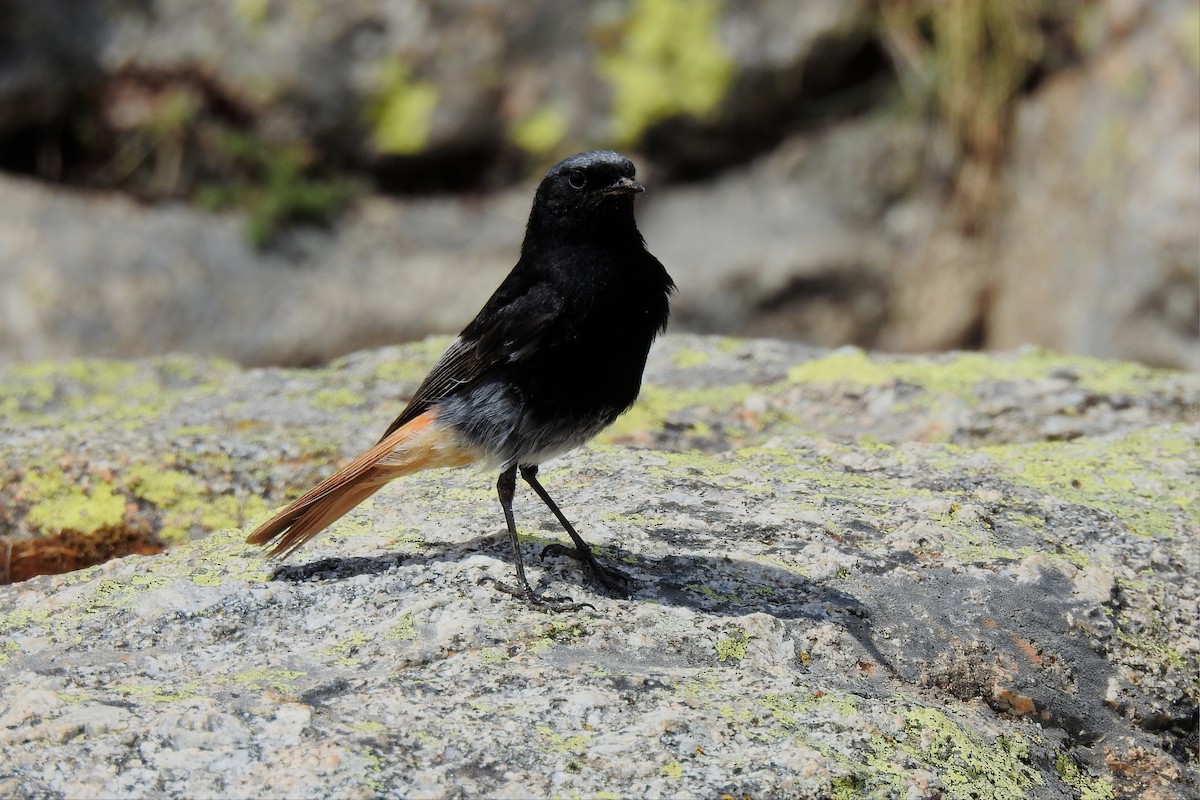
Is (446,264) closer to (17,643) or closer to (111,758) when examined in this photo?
(17,643)

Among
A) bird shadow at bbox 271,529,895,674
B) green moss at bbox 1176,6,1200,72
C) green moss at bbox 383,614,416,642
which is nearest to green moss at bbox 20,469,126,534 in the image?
bird shadow at bbox 271,529,895,674

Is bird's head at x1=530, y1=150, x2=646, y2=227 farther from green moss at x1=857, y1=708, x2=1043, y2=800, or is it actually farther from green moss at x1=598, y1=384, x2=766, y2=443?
green moss at x1=857, y1=708, x2=1043, y2=800

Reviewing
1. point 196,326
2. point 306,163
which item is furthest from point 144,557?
point 306,163

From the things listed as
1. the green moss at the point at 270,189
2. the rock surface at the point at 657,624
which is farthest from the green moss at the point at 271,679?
the green moss at the point at 270,189

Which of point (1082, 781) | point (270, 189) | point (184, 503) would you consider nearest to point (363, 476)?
point (184, 503)

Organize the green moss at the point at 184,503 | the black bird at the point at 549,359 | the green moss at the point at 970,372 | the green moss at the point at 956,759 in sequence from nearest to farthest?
the green moss at the point at 956,759 → the black bird at the point at 549,359 → the green moss at the point at 184,503 → the green moss at the point at 970,372

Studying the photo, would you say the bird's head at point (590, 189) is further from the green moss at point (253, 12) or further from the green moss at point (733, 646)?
the green moss at point (253, 12)
